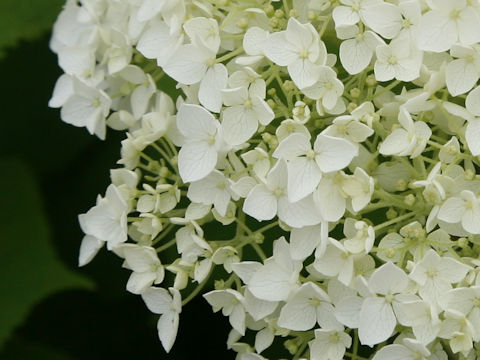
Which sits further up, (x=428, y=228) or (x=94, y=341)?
(x=428, y=228)

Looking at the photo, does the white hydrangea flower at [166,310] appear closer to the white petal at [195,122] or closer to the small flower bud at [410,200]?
the white petal at [195,122]

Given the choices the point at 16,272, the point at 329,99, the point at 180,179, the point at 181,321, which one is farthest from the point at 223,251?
the point at 16,272

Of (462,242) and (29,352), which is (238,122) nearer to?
(462,242)

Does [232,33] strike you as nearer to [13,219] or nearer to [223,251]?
[223,251]

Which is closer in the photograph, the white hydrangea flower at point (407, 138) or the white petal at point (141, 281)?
the white hydrangea flower at point (407, 138)

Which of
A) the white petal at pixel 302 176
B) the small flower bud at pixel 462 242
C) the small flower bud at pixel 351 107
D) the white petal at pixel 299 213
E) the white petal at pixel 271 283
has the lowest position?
the white petal at pixel 271 283

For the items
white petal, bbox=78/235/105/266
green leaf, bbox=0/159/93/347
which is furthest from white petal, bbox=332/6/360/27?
green leaf, bbox=0/159/93/347

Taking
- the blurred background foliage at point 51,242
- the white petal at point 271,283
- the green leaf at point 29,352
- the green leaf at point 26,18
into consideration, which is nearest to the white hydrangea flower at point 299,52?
the white petal at point 271,283

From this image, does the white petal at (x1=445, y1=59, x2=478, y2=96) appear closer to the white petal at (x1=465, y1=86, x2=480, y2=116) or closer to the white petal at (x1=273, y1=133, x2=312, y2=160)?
the white petal at (x1=465, y1=86, x2=480, y2=116)
